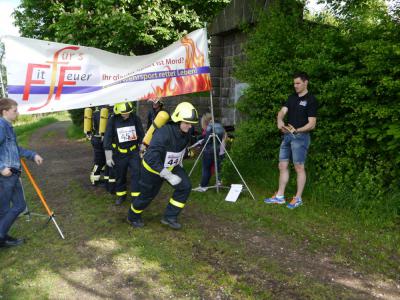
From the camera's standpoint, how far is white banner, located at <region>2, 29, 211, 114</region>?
4.64 meters

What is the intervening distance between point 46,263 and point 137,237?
1155 millimetres

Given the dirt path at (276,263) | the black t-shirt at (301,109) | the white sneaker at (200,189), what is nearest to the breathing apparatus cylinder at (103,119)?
the dirt path at (276,263)

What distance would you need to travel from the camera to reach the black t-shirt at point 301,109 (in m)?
5.29

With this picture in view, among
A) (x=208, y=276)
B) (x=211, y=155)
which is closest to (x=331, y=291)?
(x=208, y=276)

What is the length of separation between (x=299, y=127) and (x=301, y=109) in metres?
0.28

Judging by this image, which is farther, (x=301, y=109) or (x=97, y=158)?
(x=97, y=158)

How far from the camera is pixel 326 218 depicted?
5.25m

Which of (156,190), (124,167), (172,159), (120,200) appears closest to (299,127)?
(172,159)

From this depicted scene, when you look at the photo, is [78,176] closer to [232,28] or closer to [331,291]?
[232,28]

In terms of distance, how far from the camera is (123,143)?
5906 millimetres

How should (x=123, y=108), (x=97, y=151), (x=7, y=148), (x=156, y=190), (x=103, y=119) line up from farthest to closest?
(x=97, y=151)
(x=103, y=119)
(x=123, y=108)
(x=156, y=190)
(x=7, y=148)

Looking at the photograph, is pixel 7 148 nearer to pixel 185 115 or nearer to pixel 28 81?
pixel 28 81

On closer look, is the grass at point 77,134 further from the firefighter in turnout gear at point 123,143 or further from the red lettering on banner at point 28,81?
the red lettering on banner at point 28,81

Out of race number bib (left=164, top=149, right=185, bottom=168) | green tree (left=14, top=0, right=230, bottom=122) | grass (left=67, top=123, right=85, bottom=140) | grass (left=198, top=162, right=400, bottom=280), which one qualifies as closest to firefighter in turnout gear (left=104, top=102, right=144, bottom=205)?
race number bib (left=164, top=149, right=185, bottom=168)
